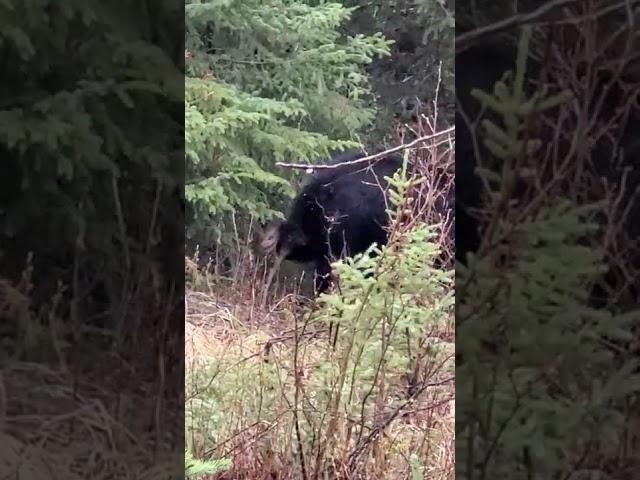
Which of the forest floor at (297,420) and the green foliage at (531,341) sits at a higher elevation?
the green foliage at (531,341)

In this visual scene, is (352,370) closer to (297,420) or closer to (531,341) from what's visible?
(297,420)

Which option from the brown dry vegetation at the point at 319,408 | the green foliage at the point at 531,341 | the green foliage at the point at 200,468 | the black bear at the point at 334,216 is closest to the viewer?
the green foliage at the point at 531,341

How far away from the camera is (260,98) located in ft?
9.64

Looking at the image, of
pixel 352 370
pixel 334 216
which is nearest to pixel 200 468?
pixel 352 370

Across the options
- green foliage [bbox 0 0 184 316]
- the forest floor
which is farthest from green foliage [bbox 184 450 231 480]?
green foliage [bbox 0 0 184 316]

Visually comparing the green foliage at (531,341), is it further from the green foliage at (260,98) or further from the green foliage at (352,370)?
the green foliage at (260,98)

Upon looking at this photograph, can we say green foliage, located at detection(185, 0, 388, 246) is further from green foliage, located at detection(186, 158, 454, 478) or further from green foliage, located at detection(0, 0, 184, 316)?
green foliage, located at detection(0, 0, 184, 316)

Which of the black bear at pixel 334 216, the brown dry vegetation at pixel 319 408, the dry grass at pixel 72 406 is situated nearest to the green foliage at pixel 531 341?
the dry grass at pixel 72 406

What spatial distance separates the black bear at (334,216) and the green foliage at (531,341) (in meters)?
1.74

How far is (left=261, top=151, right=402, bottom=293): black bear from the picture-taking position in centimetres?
275

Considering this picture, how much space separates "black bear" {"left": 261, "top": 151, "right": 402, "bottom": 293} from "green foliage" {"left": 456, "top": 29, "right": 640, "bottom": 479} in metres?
1.74

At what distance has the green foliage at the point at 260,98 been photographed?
2771 millimetres

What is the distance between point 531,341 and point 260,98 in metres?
2.16

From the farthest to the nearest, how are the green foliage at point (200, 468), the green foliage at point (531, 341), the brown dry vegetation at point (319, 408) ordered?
the brown dry vegetation at point (319, 408)
the green foliage at point (200, 468)
the green foliage at point (531, 341)
